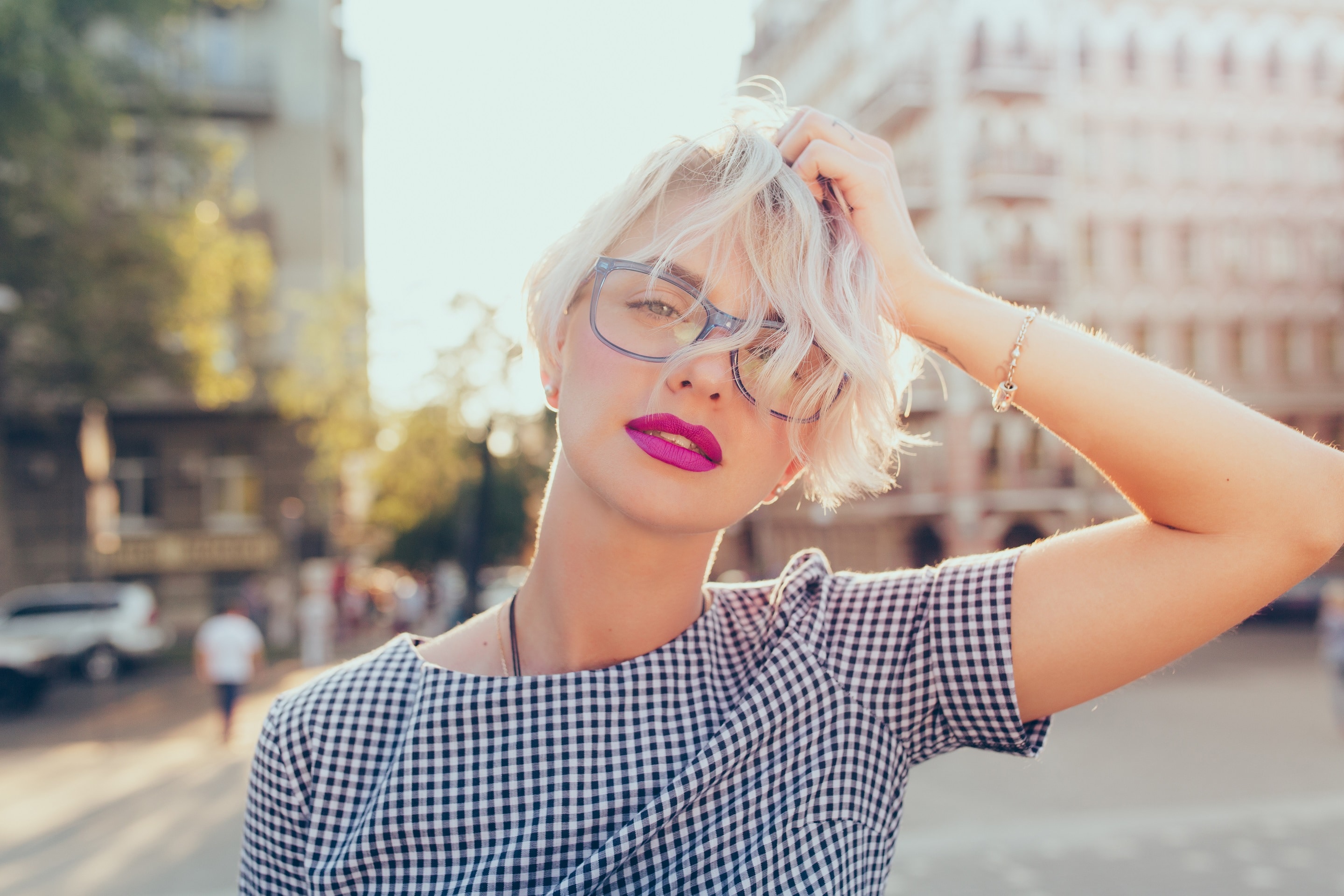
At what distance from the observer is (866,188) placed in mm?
1367

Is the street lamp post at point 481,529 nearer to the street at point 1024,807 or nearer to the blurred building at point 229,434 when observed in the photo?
the blurred building at point 229,434

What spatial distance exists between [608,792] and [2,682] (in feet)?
58.6

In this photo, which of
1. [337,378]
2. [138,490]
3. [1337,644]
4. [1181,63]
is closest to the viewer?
[1337,644]

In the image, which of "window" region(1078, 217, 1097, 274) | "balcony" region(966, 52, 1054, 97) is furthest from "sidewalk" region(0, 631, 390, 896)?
"window" region(1078, 217, 1097, 274)

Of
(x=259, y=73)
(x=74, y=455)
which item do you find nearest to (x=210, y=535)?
(x=74, y=455)

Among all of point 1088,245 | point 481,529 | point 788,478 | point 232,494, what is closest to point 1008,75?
point 1088,245

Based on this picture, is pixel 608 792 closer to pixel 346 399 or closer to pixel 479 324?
pixel 479 324

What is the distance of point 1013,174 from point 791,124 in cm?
3004

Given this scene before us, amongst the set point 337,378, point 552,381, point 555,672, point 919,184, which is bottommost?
point 337,378

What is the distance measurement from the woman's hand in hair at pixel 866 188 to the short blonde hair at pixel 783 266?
2 centimetres

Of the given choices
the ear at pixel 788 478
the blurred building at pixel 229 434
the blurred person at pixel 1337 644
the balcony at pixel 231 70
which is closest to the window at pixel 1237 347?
the blurred person at pixel 1337 644

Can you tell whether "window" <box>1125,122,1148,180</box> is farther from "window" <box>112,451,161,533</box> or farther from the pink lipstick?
the pink lipstick

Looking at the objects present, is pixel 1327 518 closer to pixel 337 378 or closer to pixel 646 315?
pixel 646 315

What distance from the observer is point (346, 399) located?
73.5 ft
